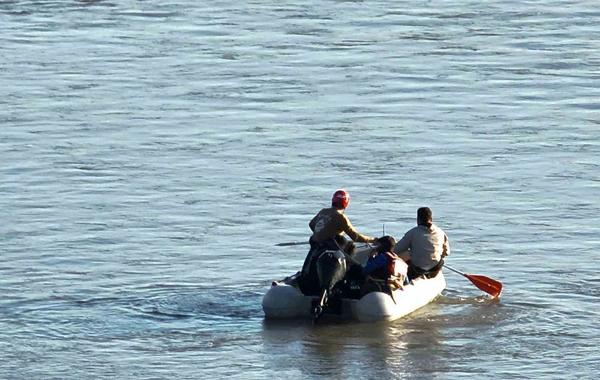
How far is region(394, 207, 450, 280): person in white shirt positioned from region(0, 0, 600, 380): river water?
55cm

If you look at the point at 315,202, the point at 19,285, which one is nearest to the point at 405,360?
the point at 19,285

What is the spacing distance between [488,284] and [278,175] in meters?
7.55

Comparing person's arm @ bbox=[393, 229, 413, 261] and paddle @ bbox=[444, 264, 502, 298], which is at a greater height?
person's arm @ bbox=[393, 229, 413, 261]

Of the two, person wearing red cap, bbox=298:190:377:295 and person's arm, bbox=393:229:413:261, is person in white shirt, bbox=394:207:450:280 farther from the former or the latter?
person wearing red cap, bbox=298:190:377:295

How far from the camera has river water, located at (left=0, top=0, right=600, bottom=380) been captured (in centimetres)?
1747

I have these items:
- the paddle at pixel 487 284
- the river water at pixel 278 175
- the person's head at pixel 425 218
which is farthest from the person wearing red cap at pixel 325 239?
the paddle at pixel 487 284

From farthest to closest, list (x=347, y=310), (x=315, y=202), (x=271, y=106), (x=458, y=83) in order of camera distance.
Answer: (x=458, y=83), (x=271, y=106), (x=315, y=202), (x=347, y=310)

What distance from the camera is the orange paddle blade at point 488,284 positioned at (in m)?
19.4

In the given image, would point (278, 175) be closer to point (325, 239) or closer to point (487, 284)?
point (487, 284)

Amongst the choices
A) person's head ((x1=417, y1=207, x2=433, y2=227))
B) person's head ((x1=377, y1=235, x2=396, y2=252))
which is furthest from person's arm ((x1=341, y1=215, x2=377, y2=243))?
person's head ((x1=417, y1=207, x2=433, y2=227))

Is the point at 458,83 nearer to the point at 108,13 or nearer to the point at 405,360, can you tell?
the point at 108,13

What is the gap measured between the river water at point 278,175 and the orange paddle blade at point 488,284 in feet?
0.50

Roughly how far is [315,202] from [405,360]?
26.0 feet

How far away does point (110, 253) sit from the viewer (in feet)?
71.1
